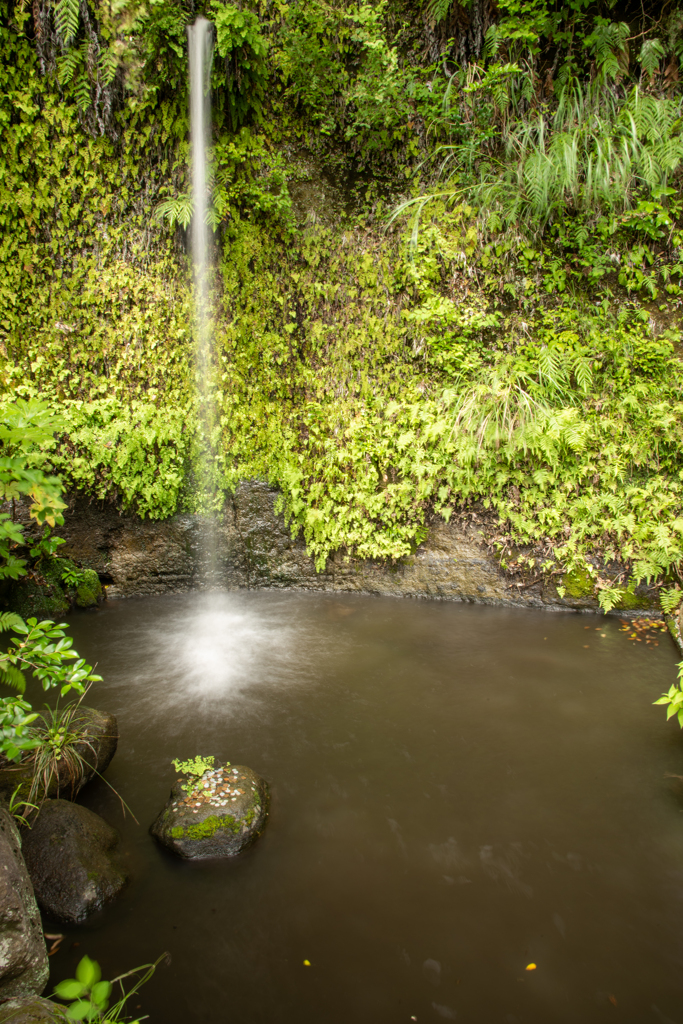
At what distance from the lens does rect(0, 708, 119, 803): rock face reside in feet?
10.4

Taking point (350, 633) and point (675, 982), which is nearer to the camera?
point (675, 982)

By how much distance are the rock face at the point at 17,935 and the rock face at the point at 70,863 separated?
1.93ft

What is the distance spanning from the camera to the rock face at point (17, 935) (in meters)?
1.92

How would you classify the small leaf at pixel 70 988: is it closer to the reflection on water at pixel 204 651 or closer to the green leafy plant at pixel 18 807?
the green leafy plant at pixel 18 807

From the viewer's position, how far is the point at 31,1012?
1.71 metres

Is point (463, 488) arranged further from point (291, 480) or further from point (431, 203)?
point (431, 203)

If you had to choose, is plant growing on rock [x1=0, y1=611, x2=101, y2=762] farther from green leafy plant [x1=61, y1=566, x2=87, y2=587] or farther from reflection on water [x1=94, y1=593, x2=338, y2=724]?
green leafy plant [x1=61, y1=566, x2=87, y2=587]

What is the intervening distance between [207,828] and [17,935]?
3.97 feet

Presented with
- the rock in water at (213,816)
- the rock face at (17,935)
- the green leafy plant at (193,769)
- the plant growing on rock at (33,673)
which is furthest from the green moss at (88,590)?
the rock face at (17,935)

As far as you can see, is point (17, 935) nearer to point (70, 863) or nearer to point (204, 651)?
point (70, 863)

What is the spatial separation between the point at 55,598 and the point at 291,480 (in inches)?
117

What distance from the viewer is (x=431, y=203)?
20.1ft

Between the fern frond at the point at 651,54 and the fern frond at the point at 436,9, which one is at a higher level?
the fern frond at the point at 436,9

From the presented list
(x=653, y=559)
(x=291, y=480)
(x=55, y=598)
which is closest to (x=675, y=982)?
(x=653, y=559)
